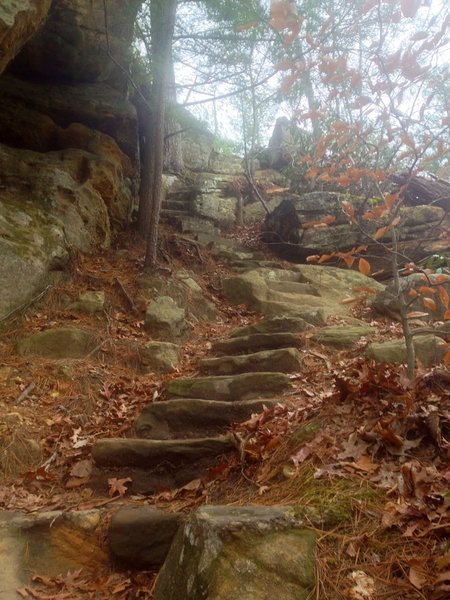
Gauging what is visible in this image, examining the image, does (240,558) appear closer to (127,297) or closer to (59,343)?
(59,343)

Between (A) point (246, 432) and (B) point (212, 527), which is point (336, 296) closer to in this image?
(A) point (246, 432)

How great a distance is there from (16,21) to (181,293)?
429 centimetres

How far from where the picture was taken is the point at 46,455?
3977 millimetres

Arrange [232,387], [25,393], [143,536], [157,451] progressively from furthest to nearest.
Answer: [25,393] → [232,387] → [157,451] → [143,536]

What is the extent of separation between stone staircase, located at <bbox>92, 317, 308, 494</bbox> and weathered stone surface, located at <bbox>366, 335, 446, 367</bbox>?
85 cm

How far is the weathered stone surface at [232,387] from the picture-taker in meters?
4.28

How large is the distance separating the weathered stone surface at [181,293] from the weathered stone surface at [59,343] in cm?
180

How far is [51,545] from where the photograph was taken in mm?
2857

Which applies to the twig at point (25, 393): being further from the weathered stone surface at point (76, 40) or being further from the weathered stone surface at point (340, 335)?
the weathered stone surface at point (76, 40)

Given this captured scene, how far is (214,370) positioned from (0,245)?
10.9ft

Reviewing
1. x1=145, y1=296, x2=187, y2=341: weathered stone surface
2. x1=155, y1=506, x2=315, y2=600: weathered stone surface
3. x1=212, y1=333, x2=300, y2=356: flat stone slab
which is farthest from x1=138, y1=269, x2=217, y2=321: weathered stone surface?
x1=155, y1=506, x2=315, y2=600: weathered stone surface

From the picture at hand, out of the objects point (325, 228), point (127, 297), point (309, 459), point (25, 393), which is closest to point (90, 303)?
point (127, 297)

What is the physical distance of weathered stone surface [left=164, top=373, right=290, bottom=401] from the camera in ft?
14.0

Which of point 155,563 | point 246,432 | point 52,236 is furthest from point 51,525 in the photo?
point 52,236
